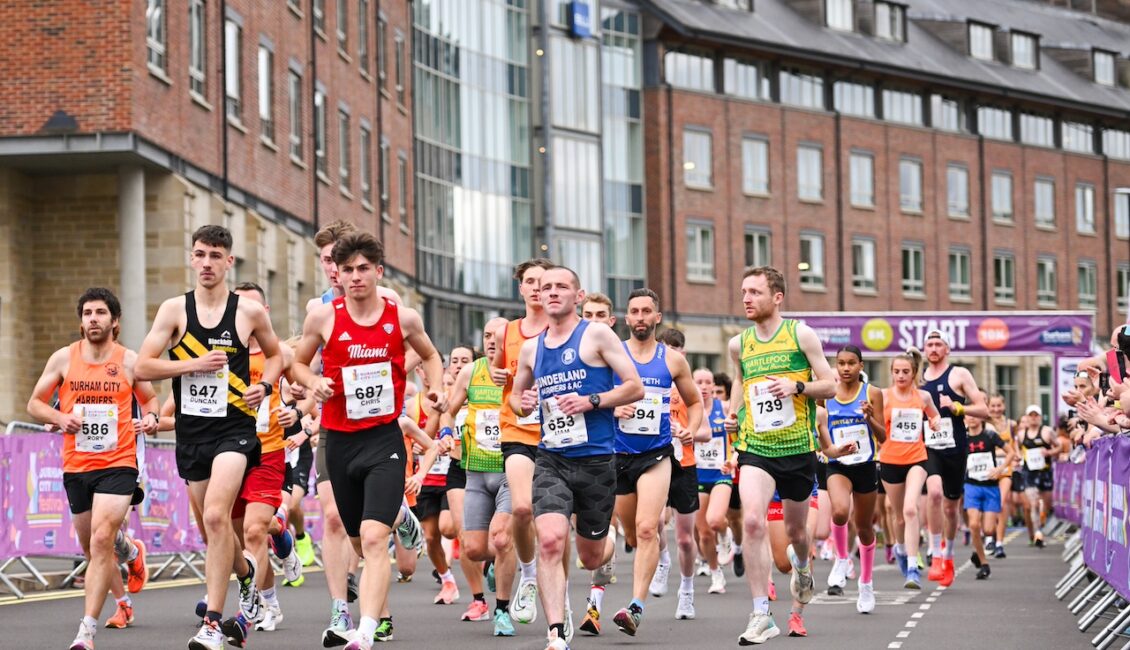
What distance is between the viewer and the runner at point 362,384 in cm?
1078

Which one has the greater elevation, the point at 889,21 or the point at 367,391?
the point at 889,21

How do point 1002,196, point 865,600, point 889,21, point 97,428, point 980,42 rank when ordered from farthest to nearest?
1. point 980,42
2. point 1002,196
3. point 889,21
4. point 865,600
5. point 97,428

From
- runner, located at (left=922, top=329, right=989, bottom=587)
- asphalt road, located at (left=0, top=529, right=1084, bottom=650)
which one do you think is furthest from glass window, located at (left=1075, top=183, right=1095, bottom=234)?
runner, located at (left=922, top=329, right=989, bottom=587)

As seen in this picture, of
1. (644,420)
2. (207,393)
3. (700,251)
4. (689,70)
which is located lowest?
(644,420)

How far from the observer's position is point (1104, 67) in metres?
84.2

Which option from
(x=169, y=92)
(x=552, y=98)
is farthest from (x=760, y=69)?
(x=169, y=92)

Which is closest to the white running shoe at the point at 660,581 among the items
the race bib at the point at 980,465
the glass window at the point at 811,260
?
the race bib at the point at 980,465

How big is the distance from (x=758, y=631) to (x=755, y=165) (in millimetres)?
56357

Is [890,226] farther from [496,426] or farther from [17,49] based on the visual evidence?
[496,426]

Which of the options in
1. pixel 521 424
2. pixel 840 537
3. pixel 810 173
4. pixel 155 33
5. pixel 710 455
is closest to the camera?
pixel 521 424

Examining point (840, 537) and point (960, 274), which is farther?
point (960, 274)

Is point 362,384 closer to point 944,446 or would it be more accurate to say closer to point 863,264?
point 944,446

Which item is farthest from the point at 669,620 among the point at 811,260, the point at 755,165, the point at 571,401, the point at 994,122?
the point at 994,122

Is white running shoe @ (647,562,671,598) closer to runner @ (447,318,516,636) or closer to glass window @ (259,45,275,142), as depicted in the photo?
runner @ (447,318,516,636)
